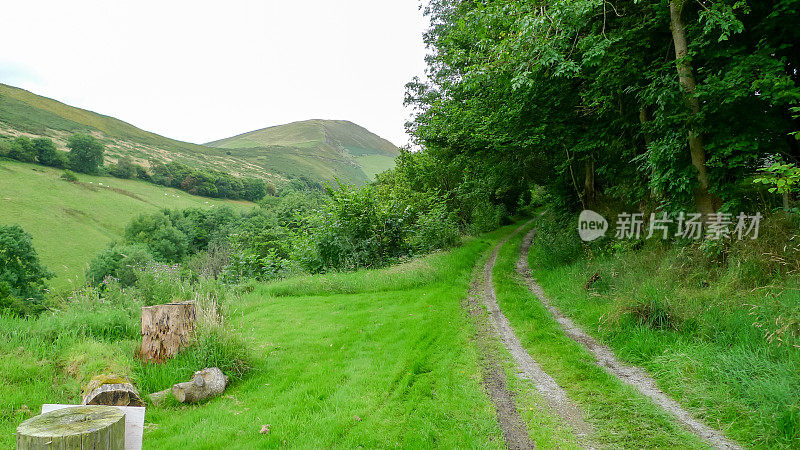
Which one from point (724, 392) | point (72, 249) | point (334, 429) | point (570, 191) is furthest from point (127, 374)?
point (72, 249)

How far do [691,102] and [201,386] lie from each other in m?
10.7

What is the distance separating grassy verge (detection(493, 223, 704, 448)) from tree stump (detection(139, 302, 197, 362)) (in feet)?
20.2

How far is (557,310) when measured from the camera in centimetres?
858

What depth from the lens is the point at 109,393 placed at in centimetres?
416

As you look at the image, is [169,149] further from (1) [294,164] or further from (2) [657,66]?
(2) [657,66]

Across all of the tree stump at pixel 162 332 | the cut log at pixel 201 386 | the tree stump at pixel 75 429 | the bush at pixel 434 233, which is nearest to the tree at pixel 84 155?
the bush at pixel 434 233

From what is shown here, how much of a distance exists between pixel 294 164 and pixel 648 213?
17843 cm

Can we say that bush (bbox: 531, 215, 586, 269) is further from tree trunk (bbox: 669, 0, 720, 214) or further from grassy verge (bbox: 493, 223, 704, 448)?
grassy verge (bbox: 493, 223, 704, 448)

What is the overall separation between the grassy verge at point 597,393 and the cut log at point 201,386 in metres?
5.18

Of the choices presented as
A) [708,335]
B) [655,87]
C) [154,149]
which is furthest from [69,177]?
[708,335]

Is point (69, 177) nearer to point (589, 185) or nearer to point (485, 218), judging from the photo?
point (485, 218)

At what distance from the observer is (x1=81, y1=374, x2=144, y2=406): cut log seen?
4.09m

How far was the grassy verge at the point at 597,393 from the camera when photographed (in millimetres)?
3658

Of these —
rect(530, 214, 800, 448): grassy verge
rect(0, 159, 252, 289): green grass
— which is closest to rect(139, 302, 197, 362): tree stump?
rect(530, 214, 800, 448): grassy verge
